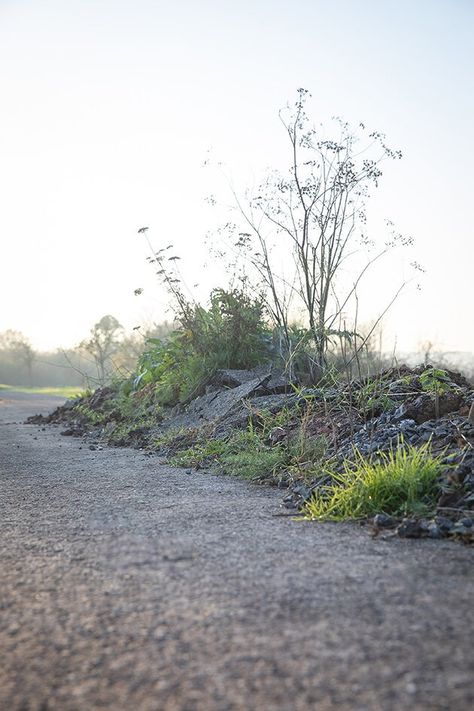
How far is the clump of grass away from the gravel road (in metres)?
0.23

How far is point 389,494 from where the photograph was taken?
3.84 m

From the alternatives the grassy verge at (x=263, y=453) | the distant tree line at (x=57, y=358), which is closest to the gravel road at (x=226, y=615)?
the grassy verge at (x=263, y=453)

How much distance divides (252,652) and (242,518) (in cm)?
190

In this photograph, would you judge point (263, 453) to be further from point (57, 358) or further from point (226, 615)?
point (57, 358)

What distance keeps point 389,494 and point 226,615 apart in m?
1.84

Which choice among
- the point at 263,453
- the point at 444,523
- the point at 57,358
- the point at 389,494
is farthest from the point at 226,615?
the point at 57,358

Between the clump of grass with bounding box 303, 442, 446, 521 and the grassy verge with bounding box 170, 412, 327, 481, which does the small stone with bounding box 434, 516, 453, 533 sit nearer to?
the clump of grass with bounding box 303, 442, 446, 521

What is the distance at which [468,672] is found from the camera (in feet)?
6.07

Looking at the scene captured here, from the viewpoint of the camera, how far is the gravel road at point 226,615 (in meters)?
1.79

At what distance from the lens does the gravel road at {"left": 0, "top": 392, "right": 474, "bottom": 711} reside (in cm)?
179

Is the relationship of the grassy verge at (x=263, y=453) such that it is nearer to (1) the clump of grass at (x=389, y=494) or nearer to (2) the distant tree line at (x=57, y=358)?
(1) the clump of grass at (x=389, y=494)

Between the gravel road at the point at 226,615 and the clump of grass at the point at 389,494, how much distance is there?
0.23 m

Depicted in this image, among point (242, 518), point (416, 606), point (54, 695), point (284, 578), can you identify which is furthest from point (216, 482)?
point (54, 695)

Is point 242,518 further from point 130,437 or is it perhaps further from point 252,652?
point 130,437
